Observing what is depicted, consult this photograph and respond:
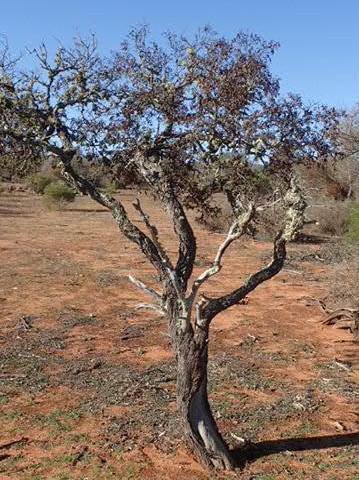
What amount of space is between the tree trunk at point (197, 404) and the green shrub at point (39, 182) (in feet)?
111

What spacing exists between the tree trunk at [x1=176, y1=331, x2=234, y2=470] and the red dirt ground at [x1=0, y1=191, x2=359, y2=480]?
0.16 m

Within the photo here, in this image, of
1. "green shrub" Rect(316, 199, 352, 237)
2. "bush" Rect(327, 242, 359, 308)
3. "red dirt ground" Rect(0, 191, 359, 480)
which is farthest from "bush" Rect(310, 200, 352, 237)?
"bush" Rect(327, 242, 359, 308)

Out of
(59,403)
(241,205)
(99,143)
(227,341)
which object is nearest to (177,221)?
(241,205)

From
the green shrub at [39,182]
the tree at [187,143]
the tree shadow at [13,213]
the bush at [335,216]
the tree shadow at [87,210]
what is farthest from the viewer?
the green shrub at [39,182]

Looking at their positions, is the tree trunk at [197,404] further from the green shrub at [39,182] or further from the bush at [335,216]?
the green shrub at [39,182]

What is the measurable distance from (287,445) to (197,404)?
1.16 metres

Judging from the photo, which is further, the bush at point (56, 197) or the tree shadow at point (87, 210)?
the tree shadow at point (87, 210)

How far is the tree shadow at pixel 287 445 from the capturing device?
5289mm

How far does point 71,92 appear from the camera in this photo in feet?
17.1

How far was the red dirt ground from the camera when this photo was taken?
521cm

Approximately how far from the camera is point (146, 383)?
23.6 ft

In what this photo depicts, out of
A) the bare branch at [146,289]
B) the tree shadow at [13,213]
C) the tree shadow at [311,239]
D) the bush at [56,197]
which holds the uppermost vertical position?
the bare branch at [146,289]

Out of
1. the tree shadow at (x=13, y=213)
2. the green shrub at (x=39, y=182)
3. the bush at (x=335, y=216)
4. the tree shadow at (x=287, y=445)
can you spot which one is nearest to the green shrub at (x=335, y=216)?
the bush at (x=335, y=216)

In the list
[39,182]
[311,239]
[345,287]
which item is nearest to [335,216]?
[311,239]
